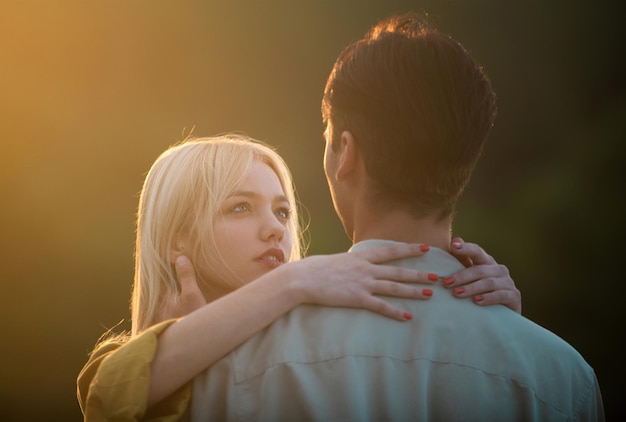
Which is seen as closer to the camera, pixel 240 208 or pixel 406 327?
pixel 406 327

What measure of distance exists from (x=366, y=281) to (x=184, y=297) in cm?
107

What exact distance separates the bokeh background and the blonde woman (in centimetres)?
583

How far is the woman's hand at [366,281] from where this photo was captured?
1.29 metres

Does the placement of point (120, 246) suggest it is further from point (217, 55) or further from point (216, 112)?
point (217, 55)

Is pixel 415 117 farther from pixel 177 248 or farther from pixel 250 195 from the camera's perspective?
pixel 177 248

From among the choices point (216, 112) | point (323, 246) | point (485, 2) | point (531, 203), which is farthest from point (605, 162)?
point (216, 112)

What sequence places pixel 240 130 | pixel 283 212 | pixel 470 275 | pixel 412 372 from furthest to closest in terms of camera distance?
pixel 240 130 < pixel 283 212 < pixel 470 275 < pixel 412 372

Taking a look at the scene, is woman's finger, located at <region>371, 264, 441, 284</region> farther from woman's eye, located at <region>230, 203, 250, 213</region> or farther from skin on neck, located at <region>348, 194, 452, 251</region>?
woman's eye, located at <region>230, 203, 250, 213</region>

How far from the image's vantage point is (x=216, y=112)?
961cm

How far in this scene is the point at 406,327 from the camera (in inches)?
50.4

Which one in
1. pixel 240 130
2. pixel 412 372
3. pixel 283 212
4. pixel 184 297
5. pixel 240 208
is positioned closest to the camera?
pixel 412 372

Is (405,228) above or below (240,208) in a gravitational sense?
above

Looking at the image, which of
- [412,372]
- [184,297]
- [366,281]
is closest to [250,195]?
[184,297]

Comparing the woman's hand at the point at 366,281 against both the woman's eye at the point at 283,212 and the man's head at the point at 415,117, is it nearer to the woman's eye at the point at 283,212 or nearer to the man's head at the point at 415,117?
the man's head at the point at 415,117
